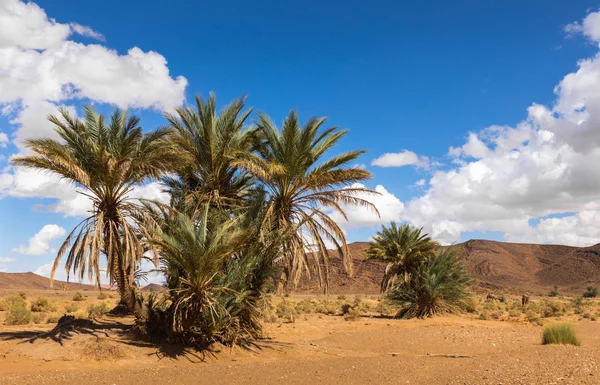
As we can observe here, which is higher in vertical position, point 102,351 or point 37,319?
point 37,319

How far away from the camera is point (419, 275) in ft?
76.7

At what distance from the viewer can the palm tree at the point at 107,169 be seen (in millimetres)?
12188

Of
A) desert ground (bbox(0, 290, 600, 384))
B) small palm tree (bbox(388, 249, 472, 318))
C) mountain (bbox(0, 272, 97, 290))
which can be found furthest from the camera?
mountain (bbox(0, 272, 97, 290))

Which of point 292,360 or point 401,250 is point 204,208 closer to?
point 292,360

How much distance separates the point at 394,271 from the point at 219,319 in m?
14.5

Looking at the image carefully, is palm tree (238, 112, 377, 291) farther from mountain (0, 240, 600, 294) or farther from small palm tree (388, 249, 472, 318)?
mountain (0, 240, 600, 294)

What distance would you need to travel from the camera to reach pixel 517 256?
10581cm

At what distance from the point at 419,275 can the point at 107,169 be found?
1622 centimetres

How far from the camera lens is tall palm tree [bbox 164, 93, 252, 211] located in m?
15.0

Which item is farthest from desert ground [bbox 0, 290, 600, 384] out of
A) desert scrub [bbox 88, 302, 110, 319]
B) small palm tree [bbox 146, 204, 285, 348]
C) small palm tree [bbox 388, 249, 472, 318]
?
small palm tree [bbox 388, 249, 472, 318]

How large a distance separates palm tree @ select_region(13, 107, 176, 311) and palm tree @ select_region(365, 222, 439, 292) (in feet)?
47.4

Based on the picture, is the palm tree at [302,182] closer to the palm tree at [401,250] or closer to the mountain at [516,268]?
the palm tree at [401,250]

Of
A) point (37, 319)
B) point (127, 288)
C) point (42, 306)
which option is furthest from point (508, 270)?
point (127, 288)

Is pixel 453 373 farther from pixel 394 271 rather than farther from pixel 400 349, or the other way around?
pixel 394 271
